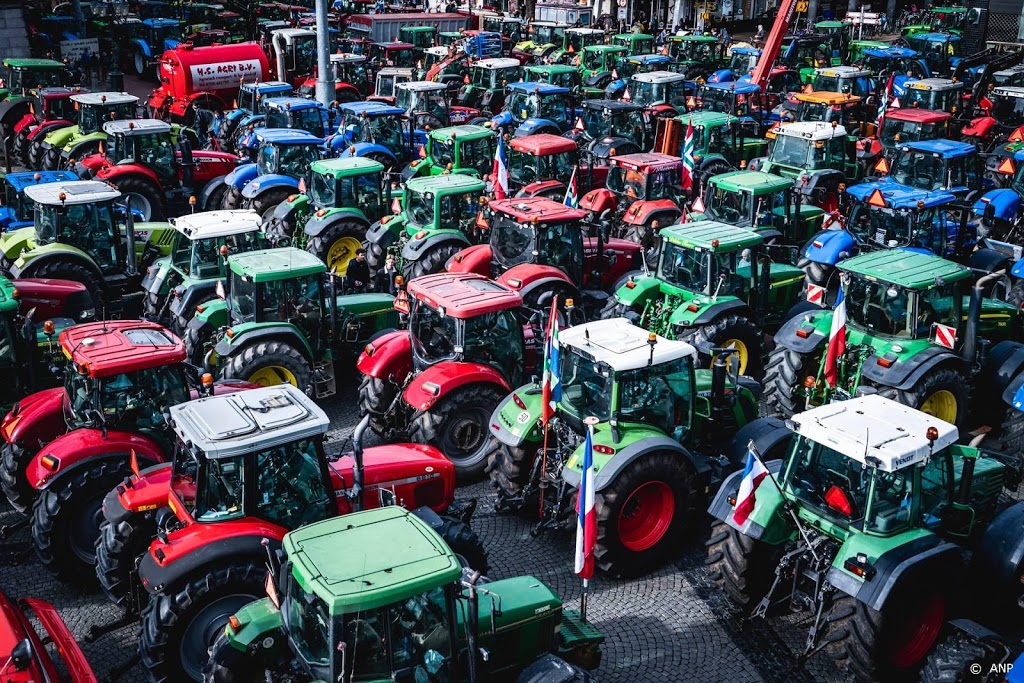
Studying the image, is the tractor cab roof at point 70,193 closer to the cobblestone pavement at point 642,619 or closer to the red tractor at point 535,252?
the red tractor at point 535,252

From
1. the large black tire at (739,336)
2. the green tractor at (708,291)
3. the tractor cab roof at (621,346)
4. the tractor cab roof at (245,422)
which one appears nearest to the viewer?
the tractor cab roof at (245,422)

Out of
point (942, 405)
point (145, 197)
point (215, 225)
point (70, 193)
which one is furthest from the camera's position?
point (145, 197)

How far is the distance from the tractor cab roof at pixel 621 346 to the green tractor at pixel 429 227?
5855 mm

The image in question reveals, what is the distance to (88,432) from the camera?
9.45m

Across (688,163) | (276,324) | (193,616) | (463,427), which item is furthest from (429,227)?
(193,616)

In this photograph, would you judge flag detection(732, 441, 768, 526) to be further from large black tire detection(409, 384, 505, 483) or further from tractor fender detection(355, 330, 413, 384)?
tractor fender detection(355, 330, 413, 384)

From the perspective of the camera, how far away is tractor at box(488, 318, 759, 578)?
29.8 ft

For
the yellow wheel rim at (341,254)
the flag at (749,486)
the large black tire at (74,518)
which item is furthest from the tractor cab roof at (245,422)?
the yellow wheel rim at (341,254)

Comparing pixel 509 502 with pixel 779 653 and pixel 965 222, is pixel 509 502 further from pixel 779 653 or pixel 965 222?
pixel 965 222

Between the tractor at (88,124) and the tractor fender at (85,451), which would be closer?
the tractor fender at (85,451)

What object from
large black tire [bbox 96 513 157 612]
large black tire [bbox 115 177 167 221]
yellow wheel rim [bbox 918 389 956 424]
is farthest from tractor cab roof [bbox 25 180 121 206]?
yellow wheel rim [bbox 918 389 956 424]

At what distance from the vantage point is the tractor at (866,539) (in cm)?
754

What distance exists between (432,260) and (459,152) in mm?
4248

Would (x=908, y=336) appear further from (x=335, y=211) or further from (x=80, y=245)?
(x=80, y=245)
